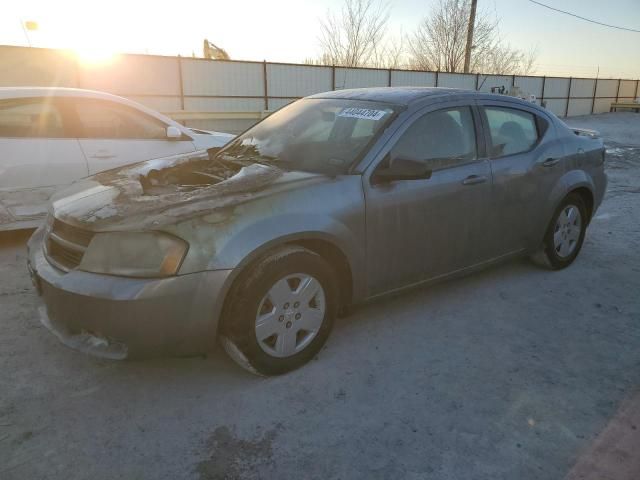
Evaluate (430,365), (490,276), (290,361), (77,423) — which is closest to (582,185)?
(490,276)

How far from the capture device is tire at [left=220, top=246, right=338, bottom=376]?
258 cm

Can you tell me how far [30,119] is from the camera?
4.93 meters

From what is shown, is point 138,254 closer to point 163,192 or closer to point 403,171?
point 163,192

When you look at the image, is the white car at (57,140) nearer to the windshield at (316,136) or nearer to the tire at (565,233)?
the windshield at (316,136)

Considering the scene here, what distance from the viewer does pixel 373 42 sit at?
27312mm

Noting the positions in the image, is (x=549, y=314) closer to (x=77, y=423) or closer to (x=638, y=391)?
(x=638, y=391)

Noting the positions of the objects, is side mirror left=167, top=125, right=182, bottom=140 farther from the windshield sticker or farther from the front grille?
the front grille

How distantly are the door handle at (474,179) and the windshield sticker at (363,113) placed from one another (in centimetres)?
75

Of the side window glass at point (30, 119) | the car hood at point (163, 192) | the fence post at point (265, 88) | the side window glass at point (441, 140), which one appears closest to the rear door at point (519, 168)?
the side window glass at point (441, 140)

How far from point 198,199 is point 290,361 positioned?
3.39ft

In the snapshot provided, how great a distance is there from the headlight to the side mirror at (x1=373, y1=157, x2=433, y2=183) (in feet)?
4.17

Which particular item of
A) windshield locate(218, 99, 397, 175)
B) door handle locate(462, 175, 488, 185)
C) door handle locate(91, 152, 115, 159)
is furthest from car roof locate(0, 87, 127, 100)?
door handle locate(462, 175, 488, 185)

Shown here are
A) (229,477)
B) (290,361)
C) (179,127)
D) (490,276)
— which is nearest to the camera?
(229,477)

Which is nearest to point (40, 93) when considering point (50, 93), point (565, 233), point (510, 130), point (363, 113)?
point (50, 93)
